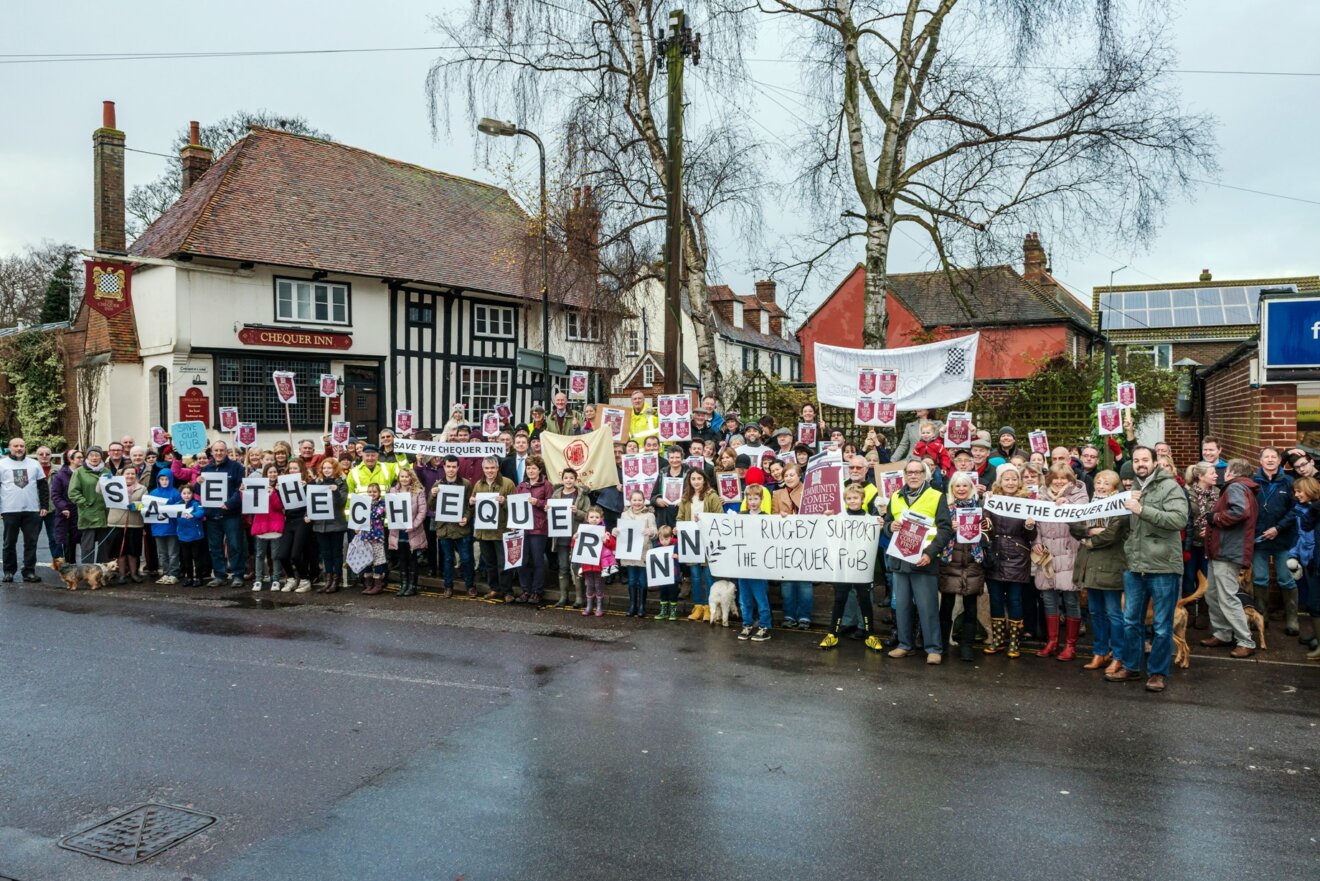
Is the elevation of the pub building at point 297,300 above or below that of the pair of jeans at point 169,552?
above

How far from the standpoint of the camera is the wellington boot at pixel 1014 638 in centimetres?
898

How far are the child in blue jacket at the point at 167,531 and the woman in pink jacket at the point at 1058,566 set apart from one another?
455 inches

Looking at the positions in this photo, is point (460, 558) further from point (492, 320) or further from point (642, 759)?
point (492, 320)

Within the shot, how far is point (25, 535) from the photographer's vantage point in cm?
1379

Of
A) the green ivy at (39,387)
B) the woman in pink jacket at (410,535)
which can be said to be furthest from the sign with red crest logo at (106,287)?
the woman in pink jacket at (410,535)

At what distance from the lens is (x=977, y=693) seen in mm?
7672

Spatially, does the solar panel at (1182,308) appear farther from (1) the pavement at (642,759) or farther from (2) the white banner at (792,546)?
(1) the pavement at (642,759)

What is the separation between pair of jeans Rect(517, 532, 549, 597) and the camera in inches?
460

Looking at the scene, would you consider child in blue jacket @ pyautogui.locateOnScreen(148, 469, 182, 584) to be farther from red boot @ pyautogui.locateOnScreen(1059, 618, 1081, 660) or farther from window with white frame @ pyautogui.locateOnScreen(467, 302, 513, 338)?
window with white frame @ pyautogui.locateOnScreen(467, 302, 513, 338)

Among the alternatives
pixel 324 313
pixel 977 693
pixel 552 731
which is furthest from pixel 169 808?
pixel 324 313

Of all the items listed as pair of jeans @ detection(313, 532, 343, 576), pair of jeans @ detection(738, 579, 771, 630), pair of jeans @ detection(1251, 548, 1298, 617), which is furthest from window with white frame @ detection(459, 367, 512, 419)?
pair of jeans @ detection(1251, 548, 1298, 617)

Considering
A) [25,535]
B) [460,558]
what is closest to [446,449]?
[460,558]

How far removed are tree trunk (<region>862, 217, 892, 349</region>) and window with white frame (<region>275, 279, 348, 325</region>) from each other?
17.2 m

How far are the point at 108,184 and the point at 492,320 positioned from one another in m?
11.9
